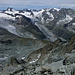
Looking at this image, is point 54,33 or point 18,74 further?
point 54,33

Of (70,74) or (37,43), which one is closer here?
(70,74)

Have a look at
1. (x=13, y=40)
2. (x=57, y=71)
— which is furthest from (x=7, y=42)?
(x=57, y=71)

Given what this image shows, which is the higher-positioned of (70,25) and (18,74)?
(18,74)

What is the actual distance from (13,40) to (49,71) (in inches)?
3346

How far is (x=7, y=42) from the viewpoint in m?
99.6

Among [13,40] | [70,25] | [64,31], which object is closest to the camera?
[13,40]

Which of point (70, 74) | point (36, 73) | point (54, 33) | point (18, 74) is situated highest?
point (70, 74)

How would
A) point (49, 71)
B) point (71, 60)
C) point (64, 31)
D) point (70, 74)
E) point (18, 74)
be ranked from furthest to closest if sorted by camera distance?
point (64, 31)
point (18, 74)
point (71, 60)
point (49, 71)
point (70, 74)

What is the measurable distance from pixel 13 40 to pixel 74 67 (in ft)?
284

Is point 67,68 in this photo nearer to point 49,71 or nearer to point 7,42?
point 49,71

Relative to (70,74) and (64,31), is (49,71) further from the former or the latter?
(64,31)

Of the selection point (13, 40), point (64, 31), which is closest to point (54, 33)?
point (64, 31)

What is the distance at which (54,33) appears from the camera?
177 metres

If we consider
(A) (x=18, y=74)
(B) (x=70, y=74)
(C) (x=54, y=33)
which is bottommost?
(C) (x=54, y=33)
